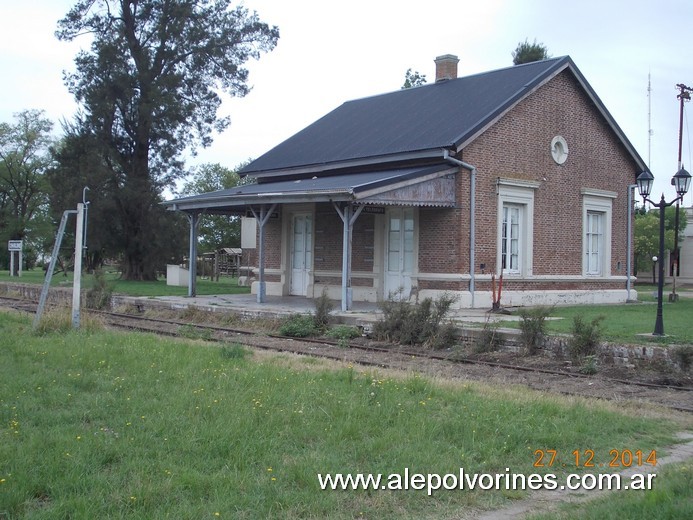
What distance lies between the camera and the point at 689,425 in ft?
24.6

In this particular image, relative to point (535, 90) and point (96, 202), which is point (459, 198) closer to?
point (535, 90)

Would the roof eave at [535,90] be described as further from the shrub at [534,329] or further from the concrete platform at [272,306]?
the shrub at [534,329]

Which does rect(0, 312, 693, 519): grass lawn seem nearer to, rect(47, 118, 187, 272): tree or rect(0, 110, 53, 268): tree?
rect(47, 118, 187, 272): tree

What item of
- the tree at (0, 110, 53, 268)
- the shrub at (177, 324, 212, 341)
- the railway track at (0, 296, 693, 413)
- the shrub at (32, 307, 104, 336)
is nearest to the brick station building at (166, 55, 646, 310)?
the railway track at (0, 296, 693, 413)

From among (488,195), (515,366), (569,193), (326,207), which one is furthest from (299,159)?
(515,366)

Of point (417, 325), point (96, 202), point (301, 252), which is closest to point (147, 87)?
point (96, 202)

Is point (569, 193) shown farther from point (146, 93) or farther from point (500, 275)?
point (146, 93)

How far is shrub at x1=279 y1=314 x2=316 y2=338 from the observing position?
50.3ft

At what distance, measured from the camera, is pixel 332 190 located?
649 inches

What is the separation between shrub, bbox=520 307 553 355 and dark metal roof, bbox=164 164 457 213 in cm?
512

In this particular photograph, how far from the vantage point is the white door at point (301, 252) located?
23.0 metres

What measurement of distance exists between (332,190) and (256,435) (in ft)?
35.6

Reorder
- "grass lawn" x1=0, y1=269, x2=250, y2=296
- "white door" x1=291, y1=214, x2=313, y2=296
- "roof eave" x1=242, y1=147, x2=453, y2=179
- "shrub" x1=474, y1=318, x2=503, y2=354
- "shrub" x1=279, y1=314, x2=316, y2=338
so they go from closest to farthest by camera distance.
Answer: "shrub" x1=474, y1=318, x2=503, y2=354 → "shrub" x1=279, y1=314, x2=316, y2=338 → "roof eave" x1=242, y1=147, x2=453, y2=179 → "white door" x1=291, y1=214, x2=313, y2=296 → "grass lawn" x1=0, y1=269, x2=250, y2=296

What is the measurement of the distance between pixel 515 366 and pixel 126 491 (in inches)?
311
